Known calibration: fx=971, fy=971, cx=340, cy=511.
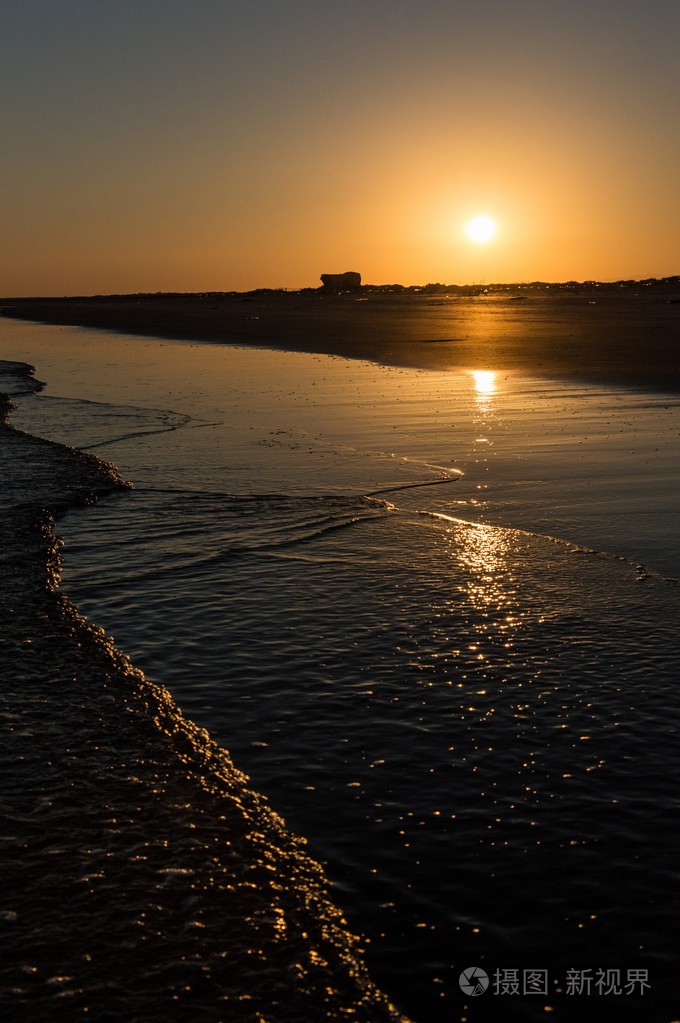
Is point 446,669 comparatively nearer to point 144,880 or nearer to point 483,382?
point 144,880

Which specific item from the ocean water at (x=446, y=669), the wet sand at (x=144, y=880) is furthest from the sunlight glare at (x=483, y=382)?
the wet sand at (x=144, y=880)

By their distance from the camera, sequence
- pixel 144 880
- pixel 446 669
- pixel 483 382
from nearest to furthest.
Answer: pixel 144 880, pixel 446 669, pixel 483 382

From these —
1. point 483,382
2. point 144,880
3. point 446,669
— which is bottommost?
point 144,880

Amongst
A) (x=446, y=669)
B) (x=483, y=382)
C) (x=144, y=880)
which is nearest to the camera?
(x=144, y=880)

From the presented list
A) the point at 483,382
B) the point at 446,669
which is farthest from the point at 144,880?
the point at 483,382

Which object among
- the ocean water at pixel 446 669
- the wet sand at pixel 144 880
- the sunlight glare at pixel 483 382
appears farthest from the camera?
the sunlight glare at pixel 483 382

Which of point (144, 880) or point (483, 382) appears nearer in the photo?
point (144, 880)

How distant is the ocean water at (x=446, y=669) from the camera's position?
14.0 ft

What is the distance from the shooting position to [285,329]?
224 feet

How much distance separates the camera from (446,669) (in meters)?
7.10

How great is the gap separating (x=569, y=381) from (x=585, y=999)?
26016 mm

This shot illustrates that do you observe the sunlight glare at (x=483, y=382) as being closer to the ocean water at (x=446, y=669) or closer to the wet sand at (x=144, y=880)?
the ocean water at (x=446, y=669)

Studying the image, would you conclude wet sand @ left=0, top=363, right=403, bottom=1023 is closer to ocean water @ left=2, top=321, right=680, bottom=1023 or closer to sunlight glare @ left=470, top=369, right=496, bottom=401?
ocean water @ left=2, top=321, right=680, bottom=1023

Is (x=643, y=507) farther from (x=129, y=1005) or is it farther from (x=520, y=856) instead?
(x=129, y=1005)
